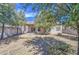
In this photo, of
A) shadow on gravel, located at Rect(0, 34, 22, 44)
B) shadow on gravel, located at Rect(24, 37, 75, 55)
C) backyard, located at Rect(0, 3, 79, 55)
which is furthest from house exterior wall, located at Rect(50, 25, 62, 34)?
shadow on gravel, located at Rect(0, 34, 22, 44)

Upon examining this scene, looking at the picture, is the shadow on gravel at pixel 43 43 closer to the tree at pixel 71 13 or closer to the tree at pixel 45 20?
the tree at pixel 45 20

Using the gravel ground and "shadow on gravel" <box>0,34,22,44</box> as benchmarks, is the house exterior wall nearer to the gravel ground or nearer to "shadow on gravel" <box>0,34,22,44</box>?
the gravel ground

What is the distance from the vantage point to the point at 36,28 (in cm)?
283

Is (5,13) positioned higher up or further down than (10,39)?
higher up

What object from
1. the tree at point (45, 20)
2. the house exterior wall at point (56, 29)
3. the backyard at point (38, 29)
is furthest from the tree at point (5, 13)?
the house exterior wall at point (56, 29)

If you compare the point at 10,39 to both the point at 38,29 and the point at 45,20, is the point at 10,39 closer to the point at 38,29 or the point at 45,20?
the point at 38,29

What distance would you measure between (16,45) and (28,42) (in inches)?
6.9

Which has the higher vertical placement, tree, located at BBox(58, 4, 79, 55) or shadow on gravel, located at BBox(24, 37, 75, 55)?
tree, located at BBox(58, 4, 79, 55)

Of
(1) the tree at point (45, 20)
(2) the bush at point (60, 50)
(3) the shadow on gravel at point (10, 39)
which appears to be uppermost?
(1) the tree at point (45, 20)

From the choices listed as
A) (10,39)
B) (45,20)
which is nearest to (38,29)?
(45,20)

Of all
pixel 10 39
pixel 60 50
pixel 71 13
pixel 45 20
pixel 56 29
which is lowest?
pixel 60 50

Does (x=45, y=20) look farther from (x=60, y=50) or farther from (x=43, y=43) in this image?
(x=60, y=50)
